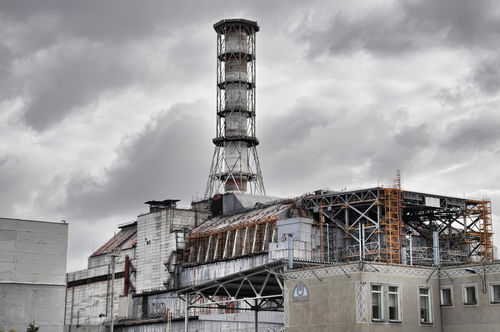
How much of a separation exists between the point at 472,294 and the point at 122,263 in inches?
2805

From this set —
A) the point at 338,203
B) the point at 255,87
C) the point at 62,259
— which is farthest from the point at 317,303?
the point at 255,87

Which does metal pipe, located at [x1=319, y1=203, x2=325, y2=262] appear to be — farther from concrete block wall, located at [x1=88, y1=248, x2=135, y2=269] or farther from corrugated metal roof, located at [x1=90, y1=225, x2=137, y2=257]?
corrugated metal roof, located at [x1=90, y1=225, x2=137, y2=257]

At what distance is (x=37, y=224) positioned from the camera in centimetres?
7106

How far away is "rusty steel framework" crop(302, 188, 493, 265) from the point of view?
84.9 meters

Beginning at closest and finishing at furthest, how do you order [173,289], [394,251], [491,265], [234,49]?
[491,265], [394,251], [173,289], [234,49]

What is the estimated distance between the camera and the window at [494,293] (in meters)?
48.6

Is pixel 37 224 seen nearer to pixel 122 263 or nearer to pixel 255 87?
pixel 122 263

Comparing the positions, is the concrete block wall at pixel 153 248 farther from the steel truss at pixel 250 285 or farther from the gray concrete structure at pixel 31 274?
the steel truss at pixel 250 285

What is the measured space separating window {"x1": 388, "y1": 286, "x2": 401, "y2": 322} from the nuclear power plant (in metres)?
0.09

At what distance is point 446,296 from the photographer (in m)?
52.0

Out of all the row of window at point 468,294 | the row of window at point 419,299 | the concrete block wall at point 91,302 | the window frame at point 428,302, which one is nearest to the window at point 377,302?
the row of window at point 419,299

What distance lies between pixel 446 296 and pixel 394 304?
386cm

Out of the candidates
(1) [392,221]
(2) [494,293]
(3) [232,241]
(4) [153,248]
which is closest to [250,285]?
(2) [494,293]

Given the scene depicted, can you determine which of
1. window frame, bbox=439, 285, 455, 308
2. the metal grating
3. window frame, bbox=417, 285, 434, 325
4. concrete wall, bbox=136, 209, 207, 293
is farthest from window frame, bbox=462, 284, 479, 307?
concrete wall, bbox=136, 209, 207, 293
